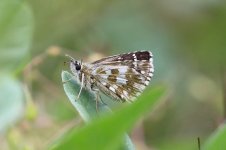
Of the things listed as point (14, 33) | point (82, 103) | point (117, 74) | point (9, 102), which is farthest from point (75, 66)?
point (82, 103)

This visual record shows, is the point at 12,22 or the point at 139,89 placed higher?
the point at 12,22

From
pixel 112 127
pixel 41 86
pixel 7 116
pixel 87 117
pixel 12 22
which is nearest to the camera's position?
pixel 112 127

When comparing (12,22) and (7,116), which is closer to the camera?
(7,116)

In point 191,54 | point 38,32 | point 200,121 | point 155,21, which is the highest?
point 38,32

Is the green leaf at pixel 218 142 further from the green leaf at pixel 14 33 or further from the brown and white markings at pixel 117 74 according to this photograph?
the green leaf at pixel 14 33

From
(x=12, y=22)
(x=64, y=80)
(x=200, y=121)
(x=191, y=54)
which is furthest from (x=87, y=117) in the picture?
(x=191, y=54)

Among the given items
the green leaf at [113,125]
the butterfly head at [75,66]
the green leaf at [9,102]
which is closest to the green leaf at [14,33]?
the butterfly head at [75,66]

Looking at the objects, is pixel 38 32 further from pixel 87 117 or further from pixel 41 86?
pixel 87 117

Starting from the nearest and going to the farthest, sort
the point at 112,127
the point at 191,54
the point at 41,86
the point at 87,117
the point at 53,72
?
the point at 112,127 < the point at 87,117 < the point at 41,86 < the point at 53,72 < the point at 191,54
